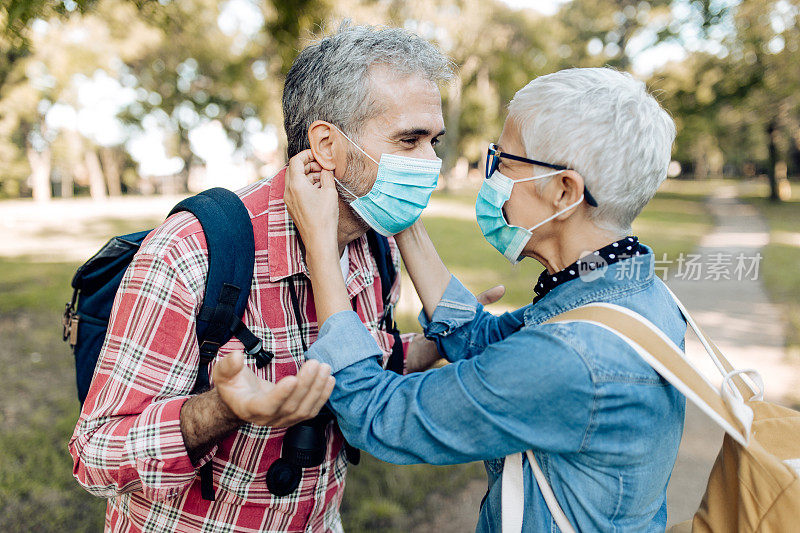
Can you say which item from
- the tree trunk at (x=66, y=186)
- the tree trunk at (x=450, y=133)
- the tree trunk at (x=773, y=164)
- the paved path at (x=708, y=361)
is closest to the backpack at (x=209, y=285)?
the paved path at (x=708, y=361)

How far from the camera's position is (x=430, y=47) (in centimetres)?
210

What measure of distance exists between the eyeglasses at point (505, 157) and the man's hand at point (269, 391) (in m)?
0.88

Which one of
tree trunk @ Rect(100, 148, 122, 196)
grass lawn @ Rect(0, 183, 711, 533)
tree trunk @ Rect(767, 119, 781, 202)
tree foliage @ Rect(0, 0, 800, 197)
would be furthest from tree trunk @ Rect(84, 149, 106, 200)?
tree trunk @ Rect(767, 119, 781, 202)

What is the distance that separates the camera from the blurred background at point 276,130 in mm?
3746

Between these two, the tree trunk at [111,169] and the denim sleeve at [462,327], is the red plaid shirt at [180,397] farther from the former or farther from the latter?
the tree trunk at [111,169]

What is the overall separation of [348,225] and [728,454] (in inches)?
A: 55.4

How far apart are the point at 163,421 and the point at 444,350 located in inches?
40.9

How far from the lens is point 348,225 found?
6.91ft

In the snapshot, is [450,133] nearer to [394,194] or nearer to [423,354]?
[423,354]

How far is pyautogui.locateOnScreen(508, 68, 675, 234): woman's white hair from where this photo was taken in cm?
155

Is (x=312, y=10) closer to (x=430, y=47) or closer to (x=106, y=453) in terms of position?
(x=430, y=47)

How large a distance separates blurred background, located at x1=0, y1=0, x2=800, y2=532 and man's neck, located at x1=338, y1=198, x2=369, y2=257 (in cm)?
39

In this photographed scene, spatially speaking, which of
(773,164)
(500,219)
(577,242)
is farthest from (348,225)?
(773,164)

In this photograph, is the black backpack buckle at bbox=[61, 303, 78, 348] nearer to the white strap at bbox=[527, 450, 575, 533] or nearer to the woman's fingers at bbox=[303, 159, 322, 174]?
the woman's fingers at bbox=[303, 159, 322, 174]
